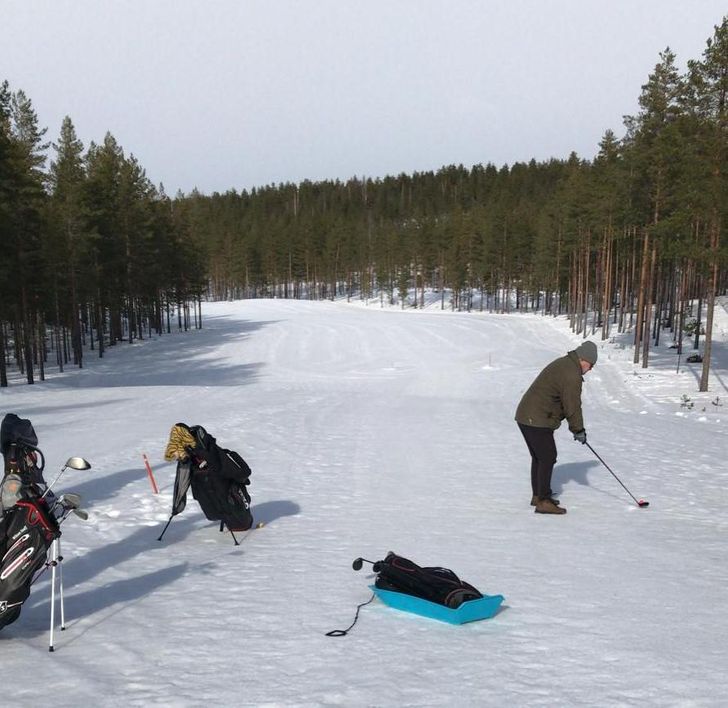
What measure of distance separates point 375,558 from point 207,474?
2213 millimetres

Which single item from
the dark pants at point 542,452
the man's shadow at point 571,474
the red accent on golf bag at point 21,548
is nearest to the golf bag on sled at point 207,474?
the red accent on golf bag at point 21,548

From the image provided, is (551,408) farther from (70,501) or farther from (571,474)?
(70,501)

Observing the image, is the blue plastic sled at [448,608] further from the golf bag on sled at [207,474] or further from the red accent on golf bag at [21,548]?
the red accent on golf bag at [21,548]

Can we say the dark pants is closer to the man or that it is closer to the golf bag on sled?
the man

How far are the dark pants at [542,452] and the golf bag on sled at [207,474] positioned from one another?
3946 mm

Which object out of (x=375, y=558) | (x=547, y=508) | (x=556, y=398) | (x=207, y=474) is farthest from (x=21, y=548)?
(x=547, y=508)

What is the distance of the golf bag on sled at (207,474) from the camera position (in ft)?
23.7

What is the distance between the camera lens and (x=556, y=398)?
339 inches

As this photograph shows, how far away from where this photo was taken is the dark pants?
28.4 ft

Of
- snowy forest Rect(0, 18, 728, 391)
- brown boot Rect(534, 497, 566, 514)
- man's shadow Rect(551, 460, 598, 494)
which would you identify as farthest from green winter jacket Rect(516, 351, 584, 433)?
snowy forest Rect(0, 18, 728, 391)

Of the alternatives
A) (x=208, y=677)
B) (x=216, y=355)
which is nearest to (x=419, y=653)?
(x=208, y=677)

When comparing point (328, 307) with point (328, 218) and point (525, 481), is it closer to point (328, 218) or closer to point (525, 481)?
point (328, 218)

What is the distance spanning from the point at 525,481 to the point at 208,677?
7.80 m

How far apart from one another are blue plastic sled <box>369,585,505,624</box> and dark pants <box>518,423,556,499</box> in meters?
3.49
